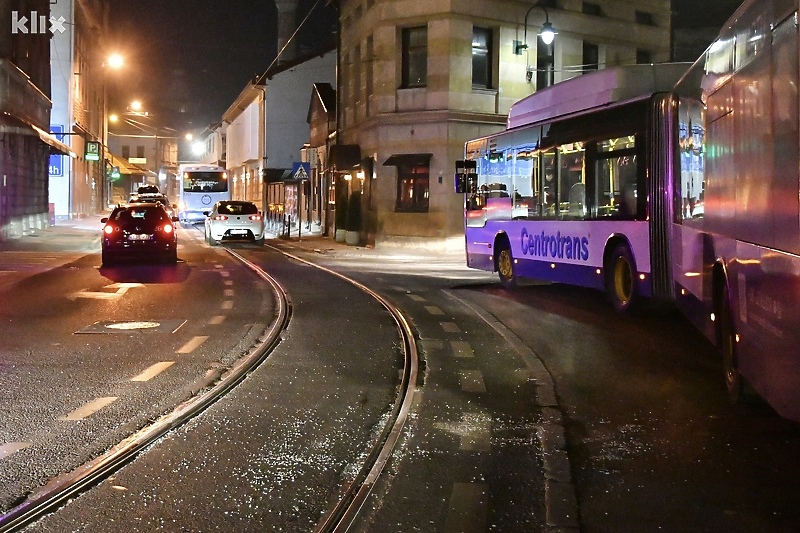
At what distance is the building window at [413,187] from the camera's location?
3198 centimetres

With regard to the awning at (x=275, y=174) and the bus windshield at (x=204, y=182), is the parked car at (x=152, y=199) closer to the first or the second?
the bus windshield at (x=204, y=182)

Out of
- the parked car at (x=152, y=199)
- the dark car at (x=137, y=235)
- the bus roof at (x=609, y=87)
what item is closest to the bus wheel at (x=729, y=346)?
the bus roof at (x=609, y=87)

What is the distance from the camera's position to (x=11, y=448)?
245 inches

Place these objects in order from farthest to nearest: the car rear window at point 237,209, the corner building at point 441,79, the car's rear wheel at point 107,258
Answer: the car rear window at point 237,209 → the corner building at point 441,79 → the car's rear wheel at point 107,258

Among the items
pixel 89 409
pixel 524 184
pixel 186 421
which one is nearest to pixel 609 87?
pixel 524 184

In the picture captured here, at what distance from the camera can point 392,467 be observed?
19.3ft

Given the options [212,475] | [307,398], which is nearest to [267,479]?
[212,475]

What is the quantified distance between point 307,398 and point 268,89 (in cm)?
5169

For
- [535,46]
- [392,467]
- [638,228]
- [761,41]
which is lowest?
[392,467]

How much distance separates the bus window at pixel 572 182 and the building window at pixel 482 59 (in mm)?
16978

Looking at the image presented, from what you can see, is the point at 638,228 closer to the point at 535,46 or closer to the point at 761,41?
the point at 761,41

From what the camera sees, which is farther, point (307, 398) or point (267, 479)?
point (307, 398)

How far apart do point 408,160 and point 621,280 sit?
748 inches

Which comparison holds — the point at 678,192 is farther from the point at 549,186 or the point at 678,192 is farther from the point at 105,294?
the point at 105,294
